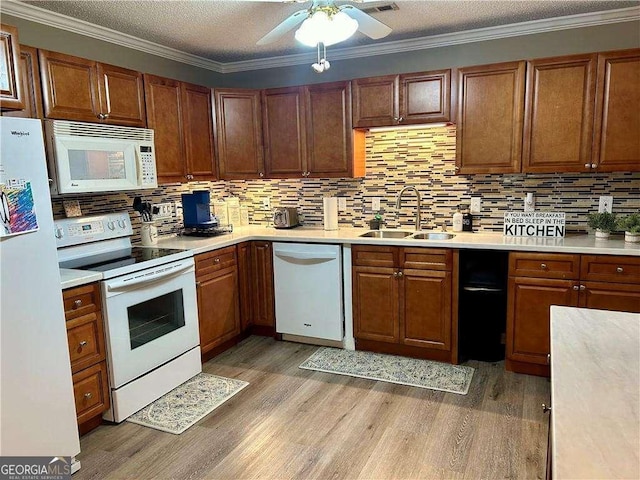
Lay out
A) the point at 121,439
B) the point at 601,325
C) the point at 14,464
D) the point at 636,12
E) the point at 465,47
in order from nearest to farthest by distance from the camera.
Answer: the point at 601,325
the point at 14,464
the point at 121,439
the point at 636,12
the point at 465,47

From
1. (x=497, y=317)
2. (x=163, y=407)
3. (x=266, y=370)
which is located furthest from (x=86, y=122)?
(x=497, y=317)

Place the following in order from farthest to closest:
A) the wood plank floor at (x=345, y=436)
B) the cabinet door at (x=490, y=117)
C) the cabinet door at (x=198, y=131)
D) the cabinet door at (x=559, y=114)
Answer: the cabinet door at (x=198, y=131), the cabinet door at (x=490, y=117), the cabinet door at (x=559, y=114), the wood plank floor at (x=345, y=436)

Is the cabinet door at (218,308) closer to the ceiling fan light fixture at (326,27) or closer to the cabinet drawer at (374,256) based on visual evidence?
the cabinet drawer at (374,256)

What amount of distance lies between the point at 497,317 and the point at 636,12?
2.19 m

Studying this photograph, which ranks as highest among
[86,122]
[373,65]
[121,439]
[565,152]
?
[373,65]

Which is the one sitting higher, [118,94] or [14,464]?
[118,94]

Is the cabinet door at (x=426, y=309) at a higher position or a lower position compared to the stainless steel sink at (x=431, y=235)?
lower

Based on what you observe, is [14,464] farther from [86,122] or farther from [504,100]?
[504,100]

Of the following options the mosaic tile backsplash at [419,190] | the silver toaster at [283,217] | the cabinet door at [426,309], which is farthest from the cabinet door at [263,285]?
the cabinet door at [426,309]

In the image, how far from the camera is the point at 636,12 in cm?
302

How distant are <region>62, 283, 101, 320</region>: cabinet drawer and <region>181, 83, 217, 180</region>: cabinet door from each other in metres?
1.44

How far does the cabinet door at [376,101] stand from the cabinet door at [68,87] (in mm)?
1827

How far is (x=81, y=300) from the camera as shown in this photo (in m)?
2.42

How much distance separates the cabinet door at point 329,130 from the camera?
3.66m
